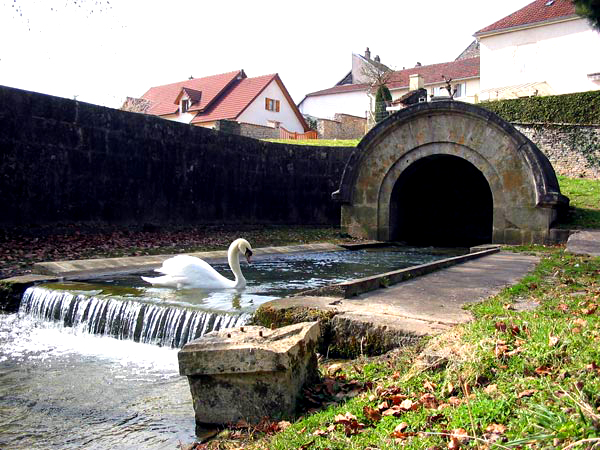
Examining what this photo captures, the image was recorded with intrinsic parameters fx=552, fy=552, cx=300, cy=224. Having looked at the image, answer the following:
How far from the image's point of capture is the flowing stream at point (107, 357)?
12.6 ft

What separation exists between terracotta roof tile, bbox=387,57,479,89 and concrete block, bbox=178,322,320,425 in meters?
44.6

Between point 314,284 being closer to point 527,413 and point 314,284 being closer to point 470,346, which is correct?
point 470,346

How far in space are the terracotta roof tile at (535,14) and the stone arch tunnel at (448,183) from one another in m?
20.2

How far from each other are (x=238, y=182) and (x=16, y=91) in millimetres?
7487

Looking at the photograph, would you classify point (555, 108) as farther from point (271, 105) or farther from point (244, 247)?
point (244, 247)

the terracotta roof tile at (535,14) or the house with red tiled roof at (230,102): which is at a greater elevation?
the terracotta roof tile at (535,14)

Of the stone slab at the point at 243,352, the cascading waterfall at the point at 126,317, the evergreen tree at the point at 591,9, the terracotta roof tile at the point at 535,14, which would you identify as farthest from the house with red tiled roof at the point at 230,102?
the stone slab at the point at 243,352

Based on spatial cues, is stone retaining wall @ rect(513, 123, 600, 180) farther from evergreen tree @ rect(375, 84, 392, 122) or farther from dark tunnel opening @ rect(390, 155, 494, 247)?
evergreen tree @ rect(375, 84, 392, 122)

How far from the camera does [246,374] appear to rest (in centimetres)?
368

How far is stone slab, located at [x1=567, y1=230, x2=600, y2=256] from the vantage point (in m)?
10.1

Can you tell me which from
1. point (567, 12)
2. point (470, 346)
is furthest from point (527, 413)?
point (567, 12)

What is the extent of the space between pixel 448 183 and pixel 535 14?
71.0 feet

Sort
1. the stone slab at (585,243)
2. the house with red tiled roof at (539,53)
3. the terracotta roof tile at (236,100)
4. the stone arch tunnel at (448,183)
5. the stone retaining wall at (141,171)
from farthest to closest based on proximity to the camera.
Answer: the terracotta roof tile at (236,100) → the house with red tiled roof at (539,53) → the stone arch tunnel at (448,183) → the stone retaining wall at (141,171) → the stone slab at (585,243)

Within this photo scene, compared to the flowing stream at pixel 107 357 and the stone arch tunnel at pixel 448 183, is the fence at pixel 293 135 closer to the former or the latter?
the stone arch tunnel at pixel 448 183
